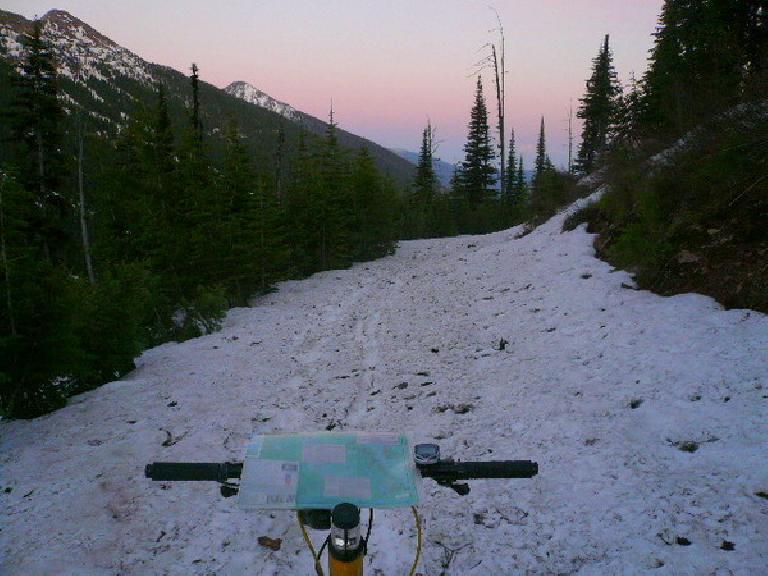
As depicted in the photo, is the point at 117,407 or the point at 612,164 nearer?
the point at 117,407

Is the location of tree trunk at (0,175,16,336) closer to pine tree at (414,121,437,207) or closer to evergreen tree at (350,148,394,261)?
evergreen tree at (350,148,394,261)

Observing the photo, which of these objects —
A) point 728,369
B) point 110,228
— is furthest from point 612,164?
point 110,228

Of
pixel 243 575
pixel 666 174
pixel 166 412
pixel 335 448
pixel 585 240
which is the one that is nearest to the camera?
pixel 335 448

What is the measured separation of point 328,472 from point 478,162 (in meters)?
53.4

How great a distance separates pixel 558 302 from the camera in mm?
11484

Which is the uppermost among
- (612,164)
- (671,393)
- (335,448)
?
(612,164)

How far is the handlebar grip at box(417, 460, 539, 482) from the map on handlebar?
9 cm

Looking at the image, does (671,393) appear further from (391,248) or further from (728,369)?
(391,248)

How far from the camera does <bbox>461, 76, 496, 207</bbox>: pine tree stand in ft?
169

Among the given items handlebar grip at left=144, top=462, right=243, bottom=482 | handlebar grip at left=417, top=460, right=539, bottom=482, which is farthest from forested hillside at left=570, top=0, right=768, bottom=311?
handlebar grip at left=144, top=462, right=243, bottom=482

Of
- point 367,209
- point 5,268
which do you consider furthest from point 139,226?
point 367,209

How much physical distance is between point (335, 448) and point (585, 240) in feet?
50.4

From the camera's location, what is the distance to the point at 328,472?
87.9 inches

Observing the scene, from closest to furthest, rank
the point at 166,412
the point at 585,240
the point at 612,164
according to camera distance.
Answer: the point at 166,412, the point at 585,240, the point at 612,164
